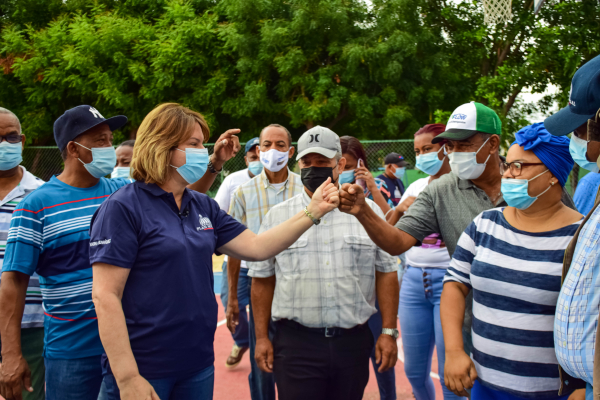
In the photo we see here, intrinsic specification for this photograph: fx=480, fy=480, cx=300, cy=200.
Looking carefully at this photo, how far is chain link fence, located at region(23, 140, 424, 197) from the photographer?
12195 millimetres

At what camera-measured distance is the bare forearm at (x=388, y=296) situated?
3022 mm

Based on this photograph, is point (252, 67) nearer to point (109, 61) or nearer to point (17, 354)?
point (109, 61)

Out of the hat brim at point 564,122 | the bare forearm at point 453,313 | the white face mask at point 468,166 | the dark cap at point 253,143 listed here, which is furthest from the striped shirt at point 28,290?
the dark cap at point 253,143

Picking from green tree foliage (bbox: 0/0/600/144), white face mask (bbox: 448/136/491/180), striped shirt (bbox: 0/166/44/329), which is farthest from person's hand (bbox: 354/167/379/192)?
green tree foliage (bbox: 0/0/600/144)

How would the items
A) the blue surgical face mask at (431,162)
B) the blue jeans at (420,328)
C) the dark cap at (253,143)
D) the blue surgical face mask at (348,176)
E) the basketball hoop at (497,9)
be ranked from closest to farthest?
the blue jeans at (420,328), the blue surgical face mask at (431,162), the blue surgical face mask at (348,176), the dark cap at (253,143), the basketball hoop at (497,9)

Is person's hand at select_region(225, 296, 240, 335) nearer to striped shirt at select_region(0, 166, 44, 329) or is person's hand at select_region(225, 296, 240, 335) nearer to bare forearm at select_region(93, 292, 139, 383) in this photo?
striped shirt at select_region(0, 166, 44, 329)

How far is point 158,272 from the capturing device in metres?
2.16

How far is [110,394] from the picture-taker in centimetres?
220

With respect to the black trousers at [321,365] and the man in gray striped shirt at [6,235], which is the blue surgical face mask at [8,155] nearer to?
the man in gray striped shirt at [6,235]

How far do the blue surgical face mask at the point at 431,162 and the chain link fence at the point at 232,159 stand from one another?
790 cm

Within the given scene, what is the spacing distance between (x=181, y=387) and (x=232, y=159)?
11646mm

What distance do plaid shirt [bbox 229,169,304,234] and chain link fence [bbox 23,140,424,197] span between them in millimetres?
7616

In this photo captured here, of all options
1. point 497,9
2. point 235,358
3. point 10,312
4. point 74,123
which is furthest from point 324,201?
point 497,9

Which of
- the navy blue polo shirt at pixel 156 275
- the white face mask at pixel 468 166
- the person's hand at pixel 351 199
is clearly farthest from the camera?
the white face mask at pixel 468 166
